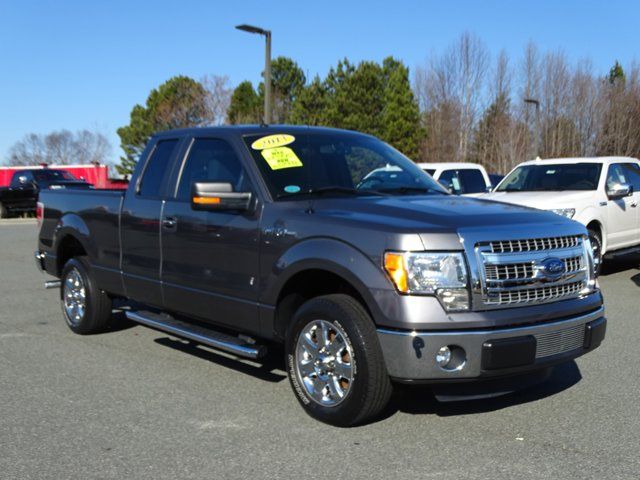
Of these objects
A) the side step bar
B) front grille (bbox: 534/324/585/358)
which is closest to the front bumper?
front grille (bbox: 534/324/585/358)

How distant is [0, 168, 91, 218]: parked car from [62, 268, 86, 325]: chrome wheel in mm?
20700

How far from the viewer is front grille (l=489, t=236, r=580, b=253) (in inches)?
162

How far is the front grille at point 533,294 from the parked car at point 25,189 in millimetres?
24834

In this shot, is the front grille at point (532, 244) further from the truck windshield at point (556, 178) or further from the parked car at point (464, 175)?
the parked car at point (464, 175)

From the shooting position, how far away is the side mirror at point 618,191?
1060 centimetres

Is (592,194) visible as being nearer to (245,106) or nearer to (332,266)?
(332,266)

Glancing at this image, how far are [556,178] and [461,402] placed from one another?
23.8ft

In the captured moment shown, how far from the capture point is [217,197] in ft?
15.7

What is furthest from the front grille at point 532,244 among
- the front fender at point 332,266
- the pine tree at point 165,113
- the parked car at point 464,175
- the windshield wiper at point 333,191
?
the pine tree at point 165,113

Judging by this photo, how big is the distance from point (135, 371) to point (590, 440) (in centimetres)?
344

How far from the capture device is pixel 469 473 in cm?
370

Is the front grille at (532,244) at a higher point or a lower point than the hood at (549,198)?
lower

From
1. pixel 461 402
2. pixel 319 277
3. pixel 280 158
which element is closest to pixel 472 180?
pixel 280 158

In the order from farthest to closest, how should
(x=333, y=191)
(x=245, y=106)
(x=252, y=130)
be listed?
1. (x=245, y=106)
2. (x=252, y=130)
3. (x=333, y=191)
